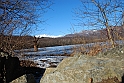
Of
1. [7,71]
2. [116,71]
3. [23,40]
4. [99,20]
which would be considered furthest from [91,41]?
[116,71]

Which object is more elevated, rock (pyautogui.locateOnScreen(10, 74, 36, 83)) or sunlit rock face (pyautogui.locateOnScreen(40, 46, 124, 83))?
sunlit rock face (pyautogui.locateOnScreen(40, 46, 124, 83))

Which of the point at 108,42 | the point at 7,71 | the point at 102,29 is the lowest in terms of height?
the point at 7,71

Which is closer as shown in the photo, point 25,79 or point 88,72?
point 88,72

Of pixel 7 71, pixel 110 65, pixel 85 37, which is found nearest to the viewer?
pixel 110 65

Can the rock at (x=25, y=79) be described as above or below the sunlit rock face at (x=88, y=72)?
below

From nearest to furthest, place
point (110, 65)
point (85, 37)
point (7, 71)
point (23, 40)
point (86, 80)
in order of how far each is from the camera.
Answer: point (86, 80) → point (110, 65) → point (7, 71) → point (23, 40) → point (85, 37)

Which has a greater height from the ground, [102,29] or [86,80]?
[102,29]

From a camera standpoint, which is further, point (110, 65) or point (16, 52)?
point (16, 52)

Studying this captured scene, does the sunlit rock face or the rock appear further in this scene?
the rock

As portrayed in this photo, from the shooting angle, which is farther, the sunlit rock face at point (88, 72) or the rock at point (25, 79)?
the rock at point (25, 79)

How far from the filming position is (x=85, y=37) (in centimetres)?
1021

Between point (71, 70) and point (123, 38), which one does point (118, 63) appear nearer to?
point (71, 70)

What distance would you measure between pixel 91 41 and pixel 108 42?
949mm

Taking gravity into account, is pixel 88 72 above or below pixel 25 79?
above
